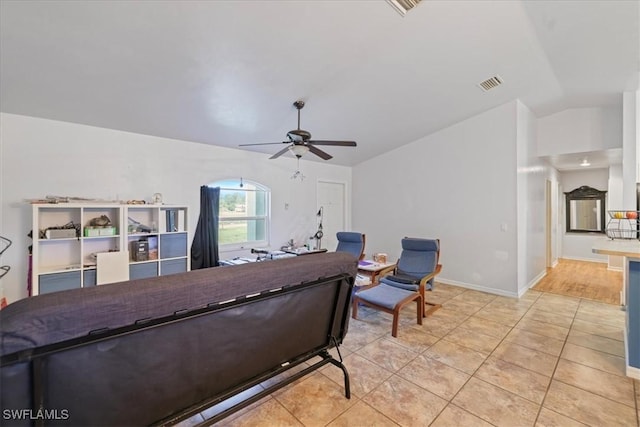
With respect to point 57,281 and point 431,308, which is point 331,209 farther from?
point 57,281

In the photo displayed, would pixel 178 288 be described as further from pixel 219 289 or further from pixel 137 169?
pixel 137 169

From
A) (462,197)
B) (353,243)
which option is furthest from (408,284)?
(462,197)

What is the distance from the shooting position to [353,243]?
4887 mm

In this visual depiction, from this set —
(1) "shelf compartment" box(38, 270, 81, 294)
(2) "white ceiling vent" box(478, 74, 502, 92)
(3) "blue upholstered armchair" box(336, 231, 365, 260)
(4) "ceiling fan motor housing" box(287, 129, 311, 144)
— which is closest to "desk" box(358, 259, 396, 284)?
(3) "blue upholstered armchair" box(336, 231, 365, 260)

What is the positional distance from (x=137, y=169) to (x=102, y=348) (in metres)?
3.54

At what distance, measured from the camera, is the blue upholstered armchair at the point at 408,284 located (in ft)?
10.8

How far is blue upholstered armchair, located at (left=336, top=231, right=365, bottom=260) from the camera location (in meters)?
4.75

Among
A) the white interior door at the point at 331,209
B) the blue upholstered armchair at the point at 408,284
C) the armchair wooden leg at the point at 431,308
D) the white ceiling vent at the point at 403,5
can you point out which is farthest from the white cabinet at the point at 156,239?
the white ceiling vent at the point at 403,5

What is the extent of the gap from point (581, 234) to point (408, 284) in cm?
695

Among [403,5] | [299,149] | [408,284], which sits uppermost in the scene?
[403,5]

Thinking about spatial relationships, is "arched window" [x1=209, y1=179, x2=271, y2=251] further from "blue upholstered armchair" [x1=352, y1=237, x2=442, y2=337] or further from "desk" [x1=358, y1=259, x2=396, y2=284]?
"blue upholstered armchair" [x1=352, y1=237, x2=442, y2=337]

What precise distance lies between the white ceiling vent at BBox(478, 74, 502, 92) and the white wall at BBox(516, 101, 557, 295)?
89 centimetres

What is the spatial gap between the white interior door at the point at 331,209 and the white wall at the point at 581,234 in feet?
20.6

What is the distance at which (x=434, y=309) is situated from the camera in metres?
3.91
